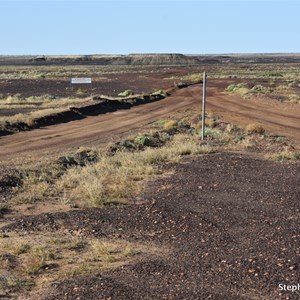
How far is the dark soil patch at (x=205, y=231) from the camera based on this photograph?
265 inches

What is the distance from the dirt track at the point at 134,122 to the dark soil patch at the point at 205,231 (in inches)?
341

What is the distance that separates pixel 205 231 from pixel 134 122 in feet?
70.6

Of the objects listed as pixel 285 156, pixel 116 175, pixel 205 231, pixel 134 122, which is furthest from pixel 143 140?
pixel 205 231

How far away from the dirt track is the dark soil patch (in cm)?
867

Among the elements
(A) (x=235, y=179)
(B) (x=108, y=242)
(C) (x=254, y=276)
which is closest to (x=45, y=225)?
(B) (x=108, y=242)

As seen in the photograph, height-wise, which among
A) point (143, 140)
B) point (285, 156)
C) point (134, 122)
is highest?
point (285, 156)

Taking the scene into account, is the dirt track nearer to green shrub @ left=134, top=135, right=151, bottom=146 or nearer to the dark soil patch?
green shrub @ left=134, top=135, right=151, bottom=146

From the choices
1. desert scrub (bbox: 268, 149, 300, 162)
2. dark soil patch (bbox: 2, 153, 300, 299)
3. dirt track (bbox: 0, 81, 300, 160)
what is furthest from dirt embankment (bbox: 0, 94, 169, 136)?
desert scrub (bbox: 268, 149, 300, 162)

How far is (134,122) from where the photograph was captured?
100ft

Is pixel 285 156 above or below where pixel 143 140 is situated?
above

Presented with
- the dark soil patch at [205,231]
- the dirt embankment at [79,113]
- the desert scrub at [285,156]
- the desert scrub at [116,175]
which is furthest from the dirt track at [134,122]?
the dark soil patch at [205,231]

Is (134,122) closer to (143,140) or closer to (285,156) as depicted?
(143,140)

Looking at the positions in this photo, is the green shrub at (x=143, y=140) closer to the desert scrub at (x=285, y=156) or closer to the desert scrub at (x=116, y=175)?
the desert scrub at (x=116, y=175)

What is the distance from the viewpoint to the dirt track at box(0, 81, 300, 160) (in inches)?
871
